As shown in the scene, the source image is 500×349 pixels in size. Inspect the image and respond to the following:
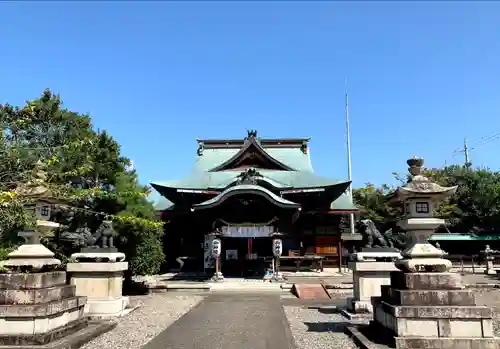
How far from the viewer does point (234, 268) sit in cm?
2600

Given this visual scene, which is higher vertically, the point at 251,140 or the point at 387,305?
the point at 251,140

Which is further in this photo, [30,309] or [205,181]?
[205,181]

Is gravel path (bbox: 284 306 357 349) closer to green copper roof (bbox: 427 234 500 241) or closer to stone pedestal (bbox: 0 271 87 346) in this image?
stone pedestal (bbox: 0 271 87 346)

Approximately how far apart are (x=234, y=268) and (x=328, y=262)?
6.79 metres

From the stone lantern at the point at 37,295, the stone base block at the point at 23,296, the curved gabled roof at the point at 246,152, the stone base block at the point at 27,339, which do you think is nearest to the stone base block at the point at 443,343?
the stone lantern at the point at 37,295

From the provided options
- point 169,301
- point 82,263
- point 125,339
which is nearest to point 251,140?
point 169,301

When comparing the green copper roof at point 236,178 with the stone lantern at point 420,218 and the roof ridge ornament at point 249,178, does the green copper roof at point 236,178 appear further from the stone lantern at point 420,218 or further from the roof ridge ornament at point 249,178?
the stone lantern at point 420,218

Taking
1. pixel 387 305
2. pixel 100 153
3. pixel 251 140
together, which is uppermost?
pixel 251 140

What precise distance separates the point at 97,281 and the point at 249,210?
48.6ft

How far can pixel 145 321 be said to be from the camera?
11.1m

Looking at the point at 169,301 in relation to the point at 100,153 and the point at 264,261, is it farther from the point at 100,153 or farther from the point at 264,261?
the point at 264,261

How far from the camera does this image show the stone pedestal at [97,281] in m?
11.2

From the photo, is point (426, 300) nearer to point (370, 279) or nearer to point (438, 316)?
point (438, 316)

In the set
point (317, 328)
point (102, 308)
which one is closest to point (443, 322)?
point (317, 328)
